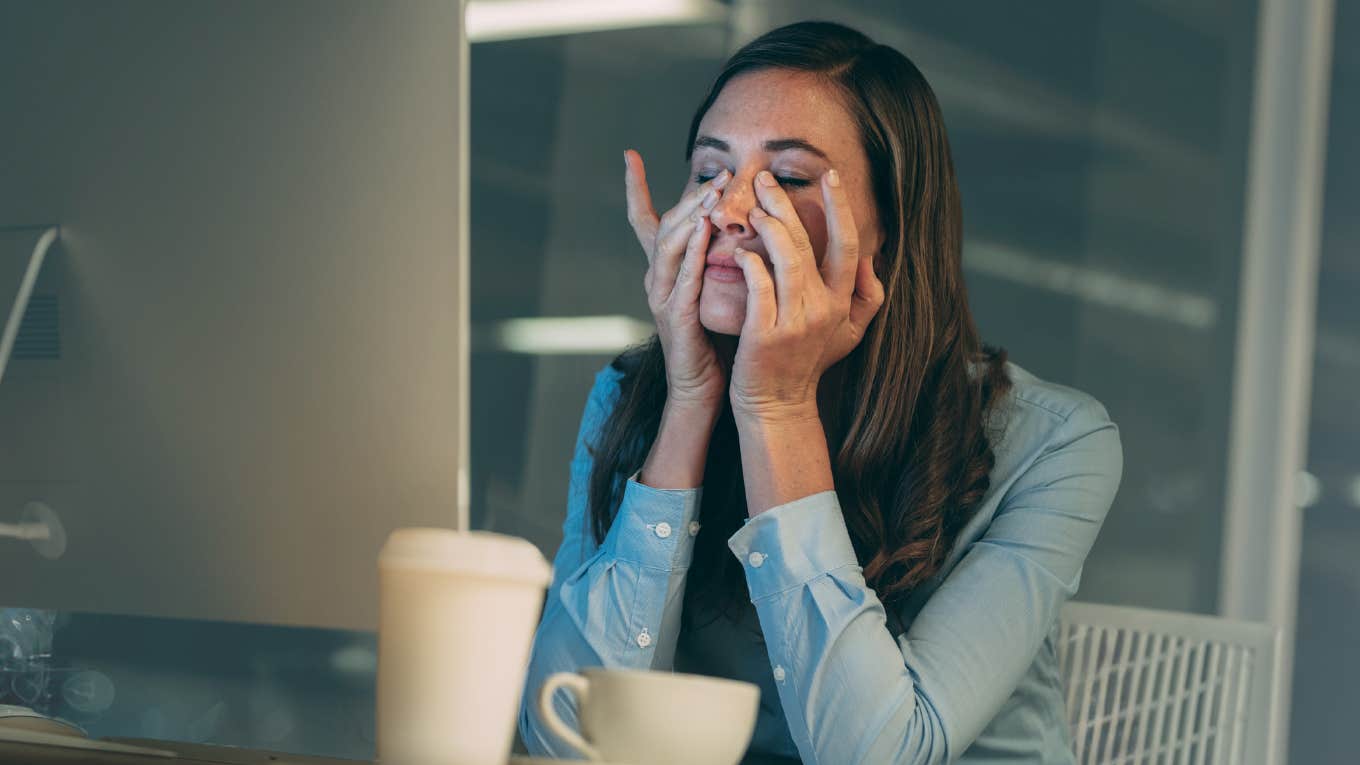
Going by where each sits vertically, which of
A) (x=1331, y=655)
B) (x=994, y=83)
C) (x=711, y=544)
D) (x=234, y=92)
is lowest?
(x=1331, y=655)

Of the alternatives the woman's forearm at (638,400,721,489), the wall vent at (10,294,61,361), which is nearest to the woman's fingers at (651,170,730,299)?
the woman's forearm at (638,400,721,489)

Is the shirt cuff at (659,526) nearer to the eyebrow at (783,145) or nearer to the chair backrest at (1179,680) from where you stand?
the eyebrow at (783,145)

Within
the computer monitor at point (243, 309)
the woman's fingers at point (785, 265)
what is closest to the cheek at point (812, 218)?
the woman's fingers at point (785, 265)

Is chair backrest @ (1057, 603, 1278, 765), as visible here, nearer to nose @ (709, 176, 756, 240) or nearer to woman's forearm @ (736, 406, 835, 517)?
woman's forearm @ (736, 406, 835, 517)

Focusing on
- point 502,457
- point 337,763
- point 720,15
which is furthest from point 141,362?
point 720,15

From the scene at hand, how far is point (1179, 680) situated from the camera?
127 centimetres

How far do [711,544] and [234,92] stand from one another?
0.60 metres

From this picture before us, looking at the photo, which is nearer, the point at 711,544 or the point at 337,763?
the point at 337,763

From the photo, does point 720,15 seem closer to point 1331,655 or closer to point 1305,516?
point 1305,516

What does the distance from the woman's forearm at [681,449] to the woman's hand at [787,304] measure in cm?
7

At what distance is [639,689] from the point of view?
0.50 m

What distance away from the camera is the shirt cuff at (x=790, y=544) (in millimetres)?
943

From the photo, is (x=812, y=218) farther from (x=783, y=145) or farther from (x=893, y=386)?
(x=893, y=386)

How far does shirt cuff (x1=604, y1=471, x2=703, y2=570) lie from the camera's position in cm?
108
